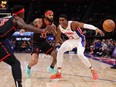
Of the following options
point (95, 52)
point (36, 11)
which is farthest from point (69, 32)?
point (36, 11)

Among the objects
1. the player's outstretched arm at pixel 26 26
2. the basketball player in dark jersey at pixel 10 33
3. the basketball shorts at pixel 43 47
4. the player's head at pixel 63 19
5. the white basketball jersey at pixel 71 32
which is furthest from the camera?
the basketball shorts at pixel 43 47

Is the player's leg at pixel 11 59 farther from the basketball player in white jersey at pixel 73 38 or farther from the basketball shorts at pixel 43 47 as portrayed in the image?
the basketball shorts at pixel 43 47

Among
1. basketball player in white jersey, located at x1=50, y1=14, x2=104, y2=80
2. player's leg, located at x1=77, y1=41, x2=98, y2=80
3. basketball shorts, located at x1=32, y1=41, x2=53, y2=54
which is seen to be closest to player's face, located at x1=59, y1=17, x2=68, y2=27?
basketball player in white jersey, located at x1=50, y1=14, x2=104, y2=80

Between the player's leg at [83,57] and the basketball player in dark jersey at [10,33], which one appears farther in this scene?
the player's leg at [83,57]

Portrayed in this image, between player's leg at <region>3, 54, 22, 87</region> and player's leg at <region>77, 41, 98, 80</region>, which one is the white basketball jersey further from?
player's leg at <region>3, 54, 22, 87</region>

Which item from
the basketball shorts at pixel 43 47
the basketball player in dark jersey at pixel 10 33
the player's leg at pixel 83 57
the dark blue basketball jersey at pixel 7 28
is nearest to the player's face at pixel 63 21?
the player's leg at pixel 83 57

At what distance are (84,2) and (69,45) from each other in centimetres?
3064

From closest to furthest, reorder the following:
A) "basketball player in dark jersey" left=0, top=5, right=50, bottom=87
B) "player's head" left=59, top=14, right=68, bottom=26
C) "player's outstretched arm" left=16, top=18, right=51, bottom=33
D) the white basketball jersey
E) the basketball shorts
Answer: "player's outstretched arm" left=16, top=18, right=51, bottom=33, "basketball player in dark jersey" left=0, top=5, right=50, bottom=87, "player's head" left=59, top=14, right=68, bottom=26, the white basketball jersey, the basketball shorts

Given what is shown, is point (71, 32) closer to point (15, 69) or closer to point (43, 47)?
point (43, 47)

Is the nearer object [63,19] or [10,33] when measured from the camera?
[10,33]

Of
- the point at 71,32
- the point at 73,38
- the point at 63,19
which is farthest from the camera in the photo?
the point at 73,38

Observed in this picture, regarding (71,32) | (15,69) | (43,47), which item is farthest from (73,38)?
(15,69)

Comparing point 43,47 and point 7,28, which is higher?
point 7,28

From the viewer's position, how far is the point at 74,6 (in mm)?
38031
